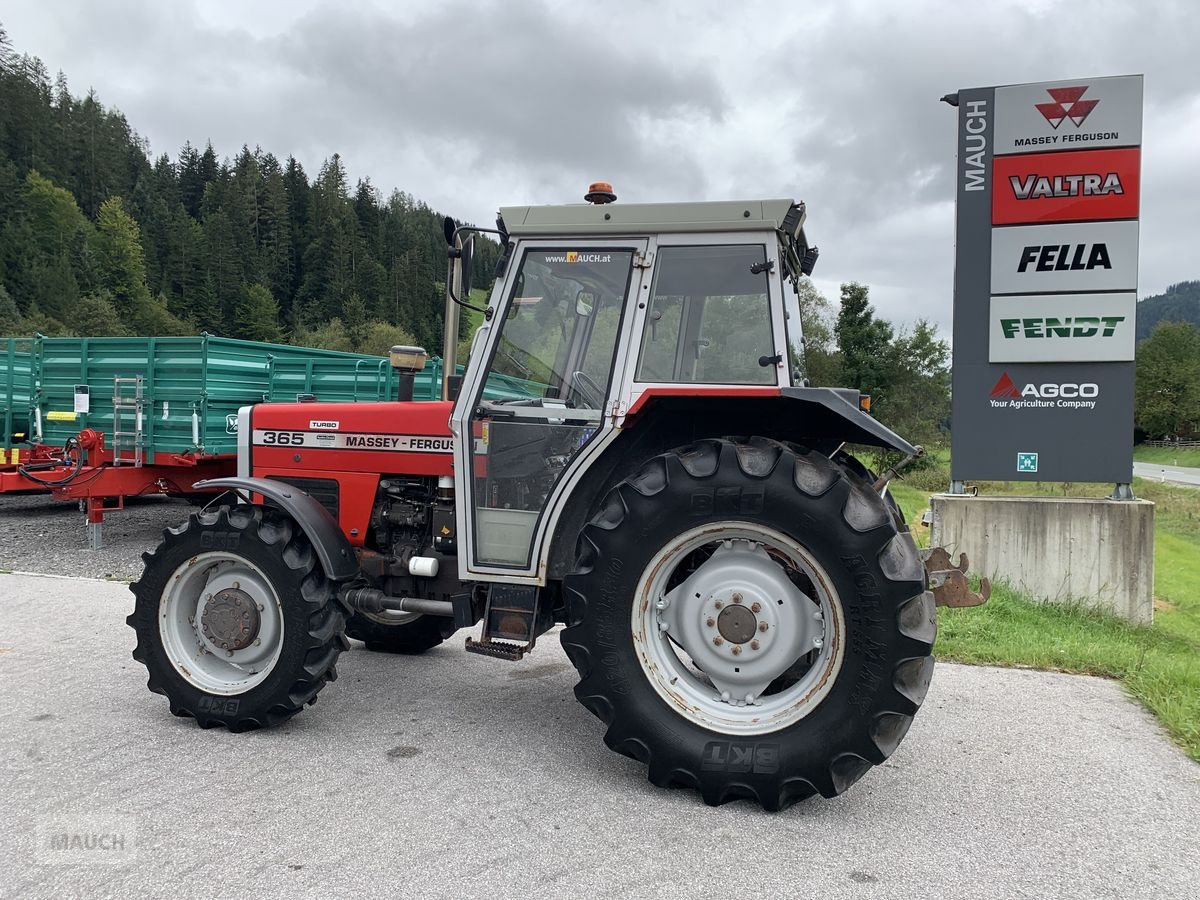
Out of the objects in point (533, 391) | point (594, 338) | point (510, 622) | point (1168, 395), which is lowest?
point (510, 622)

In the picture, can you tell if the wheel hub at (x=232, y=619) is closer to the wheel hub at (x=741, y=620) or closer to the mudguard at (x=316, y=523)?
the mudguard at (x=316, y=523)

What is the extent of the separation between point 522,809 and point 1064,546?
6.02 m

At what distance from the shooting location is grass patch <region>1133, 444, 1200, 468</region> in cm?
5591

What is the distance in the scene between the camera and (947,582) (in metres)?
3.76

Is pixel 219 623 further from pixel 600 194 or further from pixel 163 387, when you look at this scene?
pixel 163 387

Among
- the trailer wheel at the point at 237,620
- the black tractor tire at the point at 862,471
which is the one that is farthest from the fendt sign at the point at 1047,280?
the trailer wheel at the point at 237,620

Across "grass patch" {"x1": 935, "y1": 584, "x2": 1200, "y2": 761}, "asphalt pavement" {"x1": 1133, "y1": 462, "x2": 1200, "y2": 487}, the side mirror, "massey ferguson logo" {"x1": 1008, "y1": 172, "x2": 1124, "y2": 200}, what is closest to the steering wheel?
the side mirror

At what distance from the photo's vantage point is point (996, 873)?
8.99 feet

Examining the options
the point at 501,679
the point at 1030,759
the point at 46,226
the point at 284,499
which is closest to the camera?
the point at 1030,759

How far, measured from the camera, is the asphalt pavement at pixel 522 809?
2.68m

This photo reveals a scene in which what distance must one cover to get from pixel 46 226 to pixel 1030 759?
77458 millimetres

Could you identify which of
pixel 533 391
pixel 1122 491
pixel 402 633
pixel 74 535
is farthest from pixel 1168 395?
pixel 533 391

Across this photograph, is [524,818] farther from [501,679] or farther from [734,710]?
[501,679]

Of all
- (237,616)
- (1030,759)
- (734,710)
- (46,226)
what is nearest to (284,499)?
(237,616)
